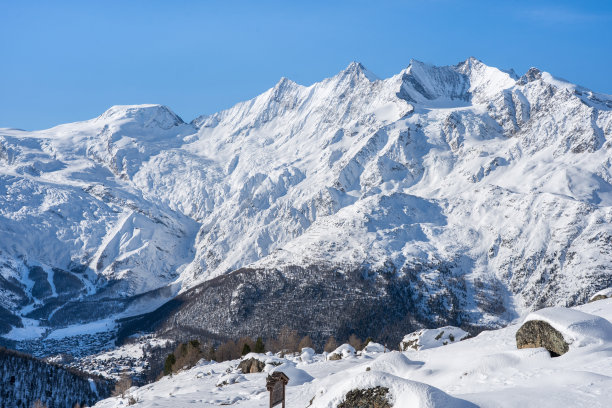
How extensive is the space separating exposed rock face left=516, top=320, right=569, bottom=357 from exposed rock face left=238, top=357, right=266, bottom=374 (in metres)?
39.5

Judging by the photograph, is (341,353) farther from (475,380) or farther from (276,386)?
(475,380)

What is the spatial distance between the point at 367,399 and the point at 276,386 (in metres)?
11.2

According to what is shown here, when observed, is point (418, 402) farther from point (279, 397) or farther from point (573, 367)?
point (279, 397)

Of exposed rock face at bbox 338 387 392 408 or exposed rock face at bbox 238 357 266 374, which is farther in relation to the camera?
exposed rock face at bbox 238 357 266 374

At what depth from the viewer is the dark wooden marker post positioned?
41.5 meters

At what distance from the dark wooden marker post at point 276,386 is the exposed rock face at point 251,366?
31.8m

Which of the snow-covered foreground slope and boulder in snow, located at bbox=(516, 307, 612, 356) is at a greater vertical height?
boulder in snow, located at bbox=(516, 307, 612, 356)

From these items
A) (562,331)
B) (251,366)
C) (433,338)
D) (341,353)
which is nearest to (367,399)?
(562,331)

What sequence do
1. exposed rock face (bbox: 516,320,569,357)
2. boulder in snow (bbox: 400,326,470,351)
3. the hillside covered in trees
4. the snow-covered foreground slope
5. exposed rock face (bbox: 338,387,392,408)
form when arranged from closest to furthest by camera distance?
the snow-covered foreground slope → exposed rock face (bbox: 338,387,392,408) → exposed rock face (bbox: 516,320,569,357) → boulder in snow (bbox: 400,326,470,351) → the hillside covered in trees

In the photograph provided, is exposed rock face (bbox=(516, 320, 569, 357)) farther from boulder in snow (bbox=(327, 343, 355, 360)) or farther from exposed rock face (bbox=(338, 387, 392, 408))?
boulder in snow (bbox=(327, 343, 355, 360))

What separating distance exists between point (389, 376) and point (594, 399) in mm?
9888

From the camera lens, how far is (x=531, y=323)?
44219 mm

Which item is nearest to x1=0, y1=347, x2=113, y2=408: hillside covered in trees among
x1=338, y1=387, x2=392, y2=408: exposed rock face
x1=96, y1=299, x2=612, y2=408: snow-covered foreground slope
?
x1=96, y1=299, x2=612, y2=408: snow-covered foreground slope

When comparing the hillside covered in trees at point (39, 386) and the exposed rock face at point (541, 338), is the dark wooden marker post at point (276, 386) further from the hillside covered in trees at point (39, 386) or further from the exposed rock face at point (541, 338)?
the hillside covered in trees at point (39, 386)
